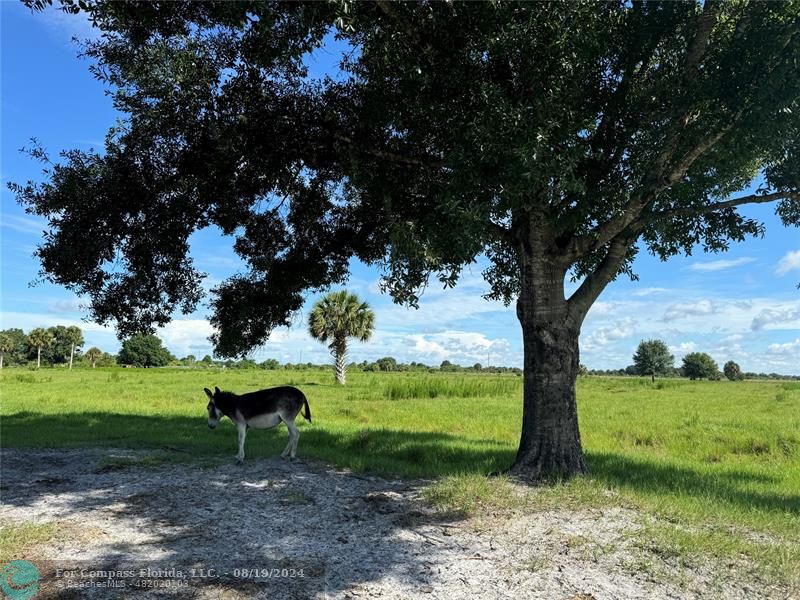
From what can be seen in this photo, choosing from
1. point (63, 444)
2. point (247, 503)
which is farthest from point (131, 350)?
point (247, 503)

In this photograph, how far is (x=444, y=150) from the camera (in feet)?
33.5

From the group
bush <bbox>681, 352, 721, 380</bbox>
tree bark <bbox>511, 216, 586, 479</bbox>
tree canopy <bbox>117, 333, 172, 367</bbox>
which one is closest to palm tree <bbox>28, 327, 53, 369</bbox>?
tree canopy <bbox>117, 333, 172, 367</bbox>

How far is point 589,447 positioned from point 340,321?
3674cm

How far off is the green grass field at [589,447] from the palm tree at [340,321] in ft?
61.8

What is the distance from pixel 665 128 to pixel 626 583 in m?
7.50

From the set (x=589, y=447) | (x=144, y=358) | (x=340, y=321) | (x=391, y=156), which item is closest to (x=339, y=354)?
(x=340, y=321)

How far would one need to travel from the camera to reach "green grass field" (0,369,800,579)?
7.65 meters

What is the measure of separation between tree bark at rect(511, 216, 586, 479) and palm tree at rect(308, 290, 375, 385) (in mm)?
42416

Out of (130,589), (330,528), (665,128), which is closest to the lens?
(130,589)

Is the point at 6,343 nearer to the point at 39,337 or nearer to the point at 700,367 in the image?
the point at 39,337

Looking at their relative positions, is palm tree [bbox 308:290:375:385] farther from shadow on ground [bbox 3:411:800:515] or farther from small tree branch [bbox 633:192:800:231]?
small tree branch [bbox 633:192:800:231]

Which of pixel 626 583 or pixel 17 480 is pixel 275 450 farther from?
pixel 626 583

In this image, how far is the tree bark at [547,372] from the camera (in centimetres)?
1001

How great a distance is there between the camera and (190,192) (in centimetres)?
1141
